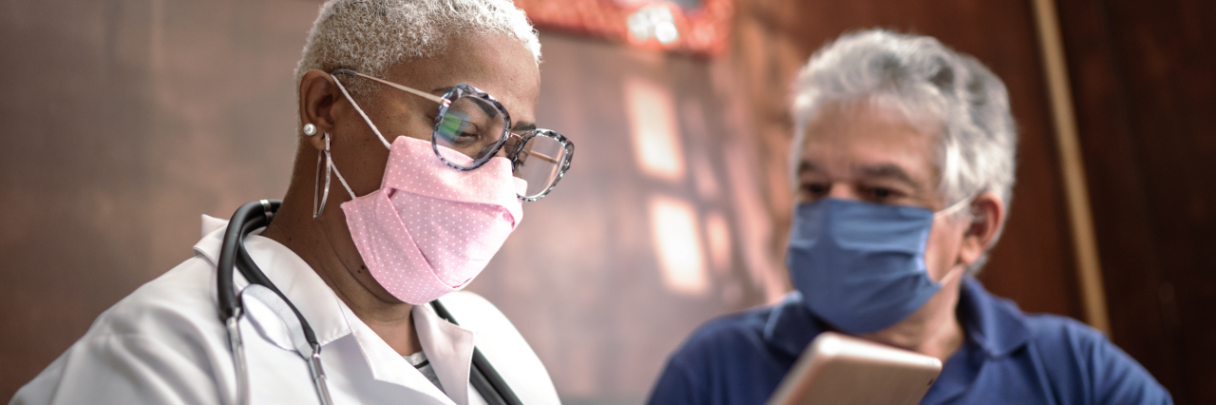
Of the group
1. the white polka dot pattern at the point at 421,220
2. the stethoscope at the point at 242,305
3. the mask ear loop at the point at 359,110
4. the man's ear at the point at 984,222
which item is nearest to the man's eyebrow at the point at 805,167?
the man's ear at the point at 984,222

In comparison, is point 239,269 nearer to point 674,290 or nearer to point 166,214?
point 166,214

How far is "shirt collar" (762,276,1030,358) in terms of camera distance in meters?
1.72

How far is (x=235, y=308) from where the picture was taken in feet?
3.17

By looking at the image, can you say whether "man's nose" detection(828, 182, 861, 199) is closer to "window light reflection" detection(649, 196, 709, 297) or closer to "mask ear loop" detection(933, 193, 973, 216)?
"mask ear loop" detection(933, 193, 973, 216)

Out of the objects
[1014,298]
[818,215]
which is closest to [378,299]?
[818,215]

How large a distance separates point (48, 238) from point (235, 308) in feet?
2.46

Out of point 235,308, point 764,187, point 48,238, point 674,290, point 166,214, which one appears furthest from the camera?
point 764,187

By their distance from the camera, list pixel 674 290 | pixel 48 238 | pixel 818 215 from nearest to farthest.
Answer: pixel 48 238, pixel 818 215, pixel 674 290

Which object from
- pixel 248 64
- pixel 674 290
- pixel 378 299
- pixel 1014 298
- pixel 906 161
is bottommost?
pixel 1014 298

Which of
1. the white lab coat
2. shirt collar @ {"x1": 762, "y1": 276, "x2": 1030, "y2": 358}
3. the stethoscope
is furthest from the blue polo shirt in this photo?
the stethoscope

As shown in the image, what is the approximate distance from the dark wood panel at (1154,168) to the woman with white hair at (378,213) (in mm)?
2275

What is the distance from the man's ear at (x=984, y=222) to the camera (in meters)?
1.77

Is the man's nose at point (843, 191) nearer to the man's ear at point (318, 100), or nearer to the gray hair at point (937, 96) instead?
the gray hair at point (937, 96)

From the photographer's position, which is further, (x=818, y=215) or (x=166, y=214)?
(x=818, y=215)
